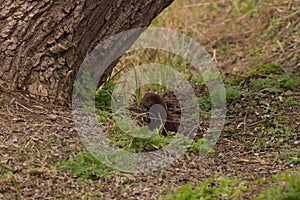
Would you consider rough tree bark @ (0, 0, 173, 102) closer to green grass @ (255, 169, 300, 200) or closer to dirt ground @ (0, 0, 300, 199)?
dirt ground @ (0, 0, 300, 199)

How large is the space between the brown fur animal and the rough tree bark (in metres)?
0.53

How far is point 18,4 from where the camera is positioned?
361cm

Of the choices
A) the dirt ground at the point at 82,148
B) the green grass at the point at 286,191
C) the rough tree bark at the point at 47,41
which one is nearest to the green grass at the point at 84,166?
the dirt ground at the point at 82,148

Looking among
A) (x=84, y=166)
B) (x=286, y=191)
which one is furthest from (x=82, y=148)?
(x=286, y=191)

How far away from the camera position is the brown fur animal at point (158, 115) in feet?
12.4

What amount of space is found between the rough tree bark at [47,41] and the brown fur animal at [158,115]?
0.53 metres

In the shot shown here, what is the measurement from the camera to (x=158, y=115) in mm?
3840

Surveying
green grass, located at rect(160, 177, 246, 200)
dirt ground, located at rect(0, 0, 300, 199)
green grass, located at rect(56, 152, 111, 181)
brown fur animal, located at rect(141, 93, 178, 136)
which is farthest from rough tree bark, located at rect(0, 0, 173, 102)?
green grass, located at rect(160, 177, 246, 200)

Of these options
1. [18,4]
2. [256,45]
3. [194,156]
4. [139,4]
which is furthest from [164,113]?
[256,45]

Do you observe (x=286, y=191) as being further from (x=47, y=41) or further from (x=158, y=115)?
(x=47, y=41)

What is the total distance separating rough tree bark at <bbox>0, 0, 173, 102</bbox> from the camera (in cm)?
358

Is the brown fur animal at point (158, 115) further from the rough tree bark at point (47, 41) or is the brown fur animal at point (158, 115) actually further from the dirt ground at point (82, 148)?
the rough tree bark at point (47, 41)

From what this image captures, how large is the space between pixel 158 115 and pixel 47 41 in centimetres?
86

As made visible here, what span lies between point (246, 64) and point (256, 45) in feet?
1.47
